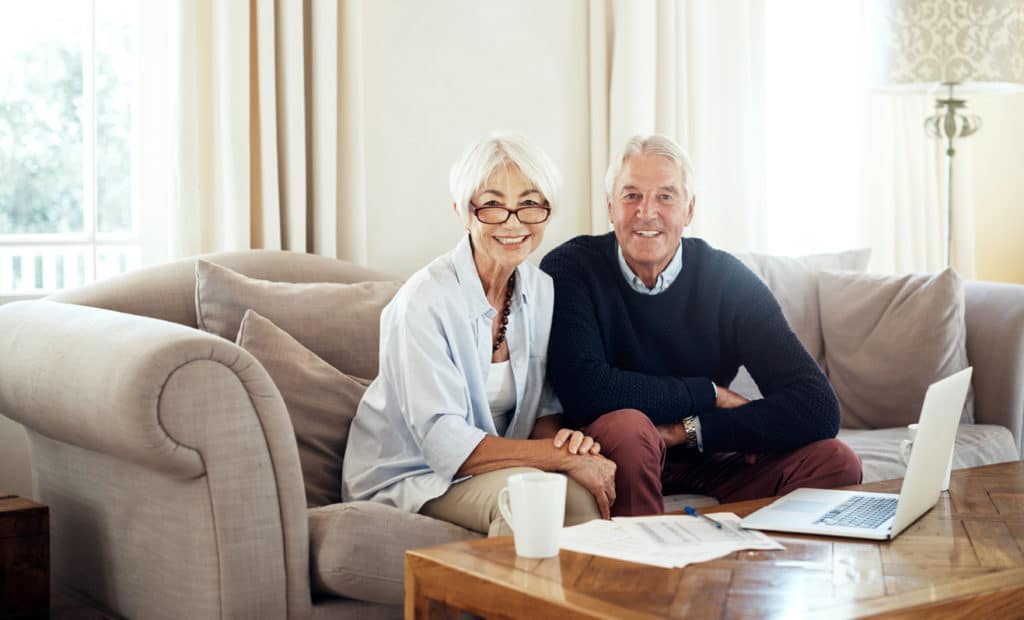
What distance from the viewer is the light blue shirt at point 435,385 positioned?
2029 mm

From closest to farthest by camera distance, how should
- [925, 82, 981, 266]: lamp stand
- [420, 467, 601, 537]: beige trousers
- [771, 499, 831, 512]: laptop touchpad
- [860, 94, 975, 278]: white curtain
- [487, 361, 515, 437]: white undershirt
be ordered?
[771, 499, 831, 512]: laptop touchpad → [420, 467, 601, 537]: beige trousers → [487, 361, 515, 437]: white undershirt → [925, 82, 981, 266]: lamp stand → [860, 94, 975, 278]: white curtain

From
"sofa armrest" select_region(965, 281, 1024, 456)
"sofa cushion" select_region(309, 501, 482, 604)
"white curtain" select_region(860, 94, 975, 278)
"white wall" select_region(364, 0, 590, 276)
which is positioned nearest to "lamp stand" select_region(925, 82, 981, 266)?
"white curtain" select_region(860, 94, 975, 278)

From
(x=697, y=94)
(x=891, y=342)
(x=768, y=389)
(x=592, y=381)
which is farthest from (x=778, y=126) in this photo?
(x=592, y=381)

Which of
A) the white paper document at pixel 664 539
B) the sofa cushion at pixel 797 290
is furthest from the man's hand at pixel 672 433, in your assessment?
the sofa cushion at pixel 797 290

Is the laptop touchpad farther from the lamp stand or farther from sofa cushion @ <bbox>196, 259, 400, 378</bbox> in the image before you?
the lamp stand

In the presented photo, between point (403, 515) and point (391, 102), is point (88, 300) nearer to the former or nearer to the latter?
point (403, 515)

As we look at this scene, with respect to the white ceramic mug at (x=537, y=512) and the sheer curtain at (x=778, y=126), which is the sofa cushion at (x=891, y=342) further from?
the white ceramic mug at (x=537, y=512)

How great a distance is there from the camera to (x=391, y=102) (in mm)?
3191

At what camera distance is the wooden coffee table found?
1.36m

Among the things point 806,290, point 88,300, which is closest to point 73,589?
point 88,300

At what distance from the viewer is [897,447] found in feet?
9.03

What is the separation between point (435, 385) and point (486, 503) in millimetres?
223

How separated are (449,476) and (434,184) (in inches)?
55.7

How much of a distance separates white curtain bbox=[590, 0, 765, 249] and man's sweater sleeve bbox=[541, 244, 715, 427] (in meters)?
1.29
